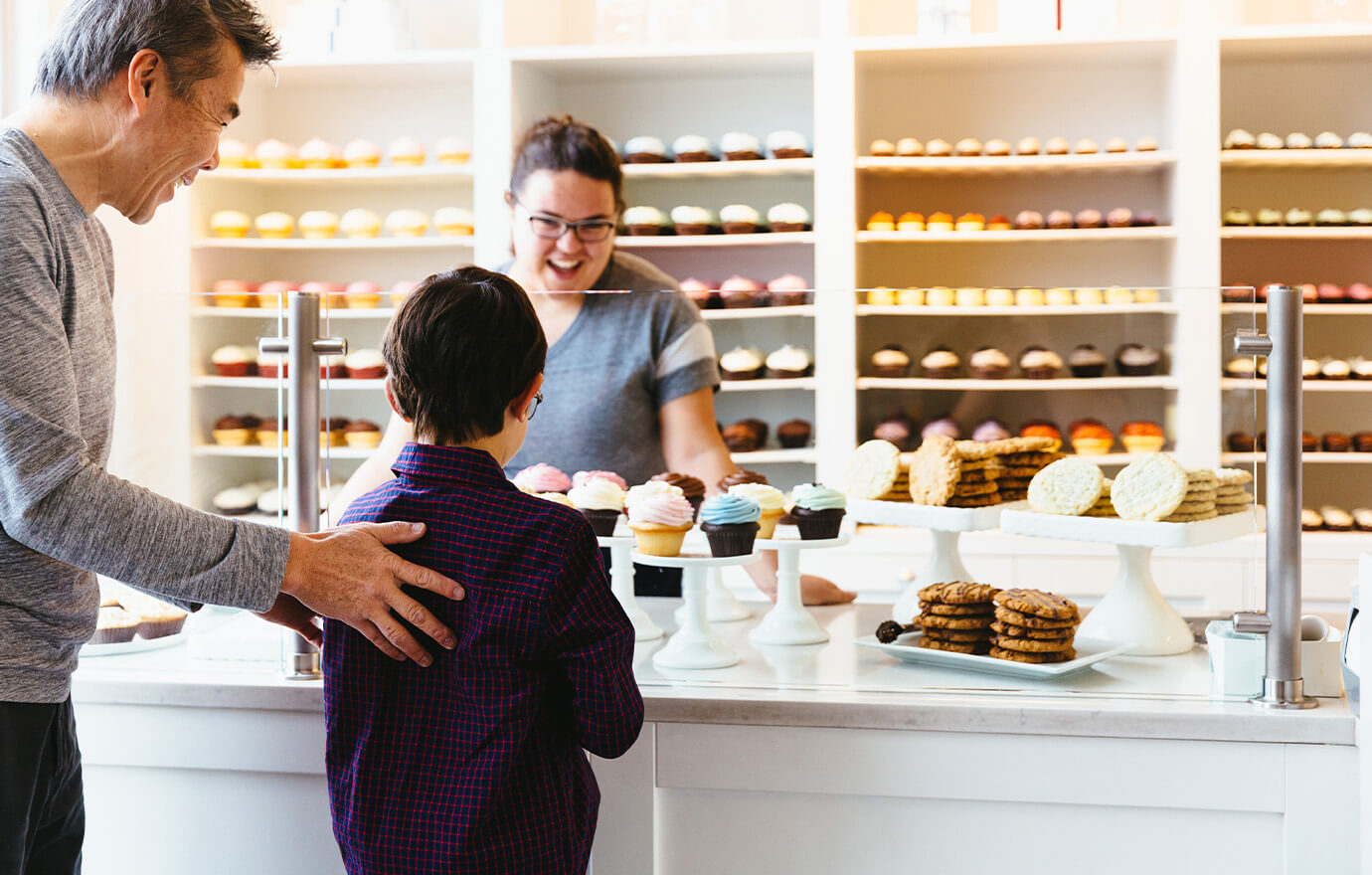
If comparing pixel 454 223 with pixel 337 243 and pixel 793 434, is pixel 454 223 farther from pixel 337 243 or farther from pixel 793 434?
pixel 793 434

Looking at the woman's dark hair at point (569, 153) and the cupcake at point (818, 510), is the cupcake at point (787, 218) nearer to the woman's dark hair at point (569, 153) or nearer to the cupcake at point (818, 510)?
the woman's dark hair at point (569, 153)

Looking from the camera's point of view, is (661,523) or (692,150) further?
(692,150)

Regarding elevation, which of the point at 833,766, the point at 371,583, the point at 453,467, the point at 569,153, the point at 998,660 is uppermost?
the point at 569,153

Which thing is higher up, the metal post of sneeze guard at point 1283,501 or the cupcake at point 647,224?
the cupcake at point 647,224

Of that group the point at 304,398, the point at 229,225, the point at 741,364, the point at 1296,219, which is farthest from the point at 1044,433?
the point at 229,225

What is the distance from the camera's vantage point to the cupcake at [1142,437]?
147 cm

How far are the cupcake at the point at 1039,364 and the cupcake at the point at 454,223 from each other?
8.70ft

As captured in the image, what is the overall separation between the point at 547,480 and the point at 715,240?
Result: 7.55ft

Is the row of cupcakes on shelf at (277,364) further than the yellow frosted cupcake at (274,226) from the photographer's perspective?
No

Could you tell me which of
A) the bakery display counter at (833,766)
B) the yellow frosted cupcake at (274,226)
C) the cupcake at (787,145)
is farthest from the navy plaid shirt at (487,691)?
the yellow frosted cupcake at (274,226)

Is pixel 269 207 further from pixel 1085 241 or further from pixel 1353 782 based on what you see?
pixel 1353 782

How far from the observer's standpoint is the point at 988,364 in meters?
1.54

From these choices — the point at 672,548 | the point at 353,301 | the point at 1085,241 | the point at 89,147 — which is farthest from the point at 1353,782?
the point at 1085,241

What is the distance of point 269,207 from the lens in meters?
4.32
